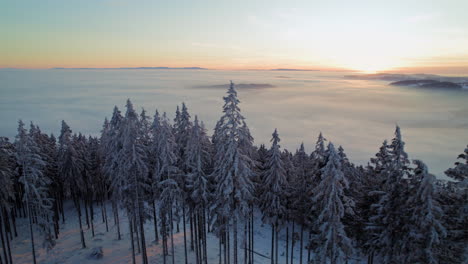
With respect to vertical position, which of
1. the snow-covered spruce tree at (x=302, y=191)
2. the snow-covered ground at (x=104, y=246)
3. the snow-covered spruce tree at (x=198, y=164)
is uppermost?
the snow-covered spruce tree at (x=198, y=164)

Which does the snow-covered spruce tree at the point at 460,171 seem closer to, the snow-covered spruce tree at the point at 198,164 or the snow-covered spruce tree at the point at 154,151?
the snow-covered spruce tree at the point at 198,164

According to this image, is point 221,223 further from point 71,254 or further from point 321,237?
point 71,254

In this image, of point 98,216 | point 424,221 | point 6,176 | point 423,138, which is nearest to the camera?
point 424,221

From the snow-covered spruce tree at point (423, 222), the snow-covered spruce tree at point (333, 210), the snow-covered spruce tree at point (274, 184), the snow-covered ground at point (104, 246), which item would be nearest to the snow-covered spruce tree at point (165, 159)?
the snow-covered spruce tree at point (274, 184)

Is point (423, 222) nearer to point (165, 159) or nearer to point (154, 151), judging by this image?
point (165, 159)

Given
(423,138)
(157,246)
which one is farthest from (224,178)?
(423,138)
